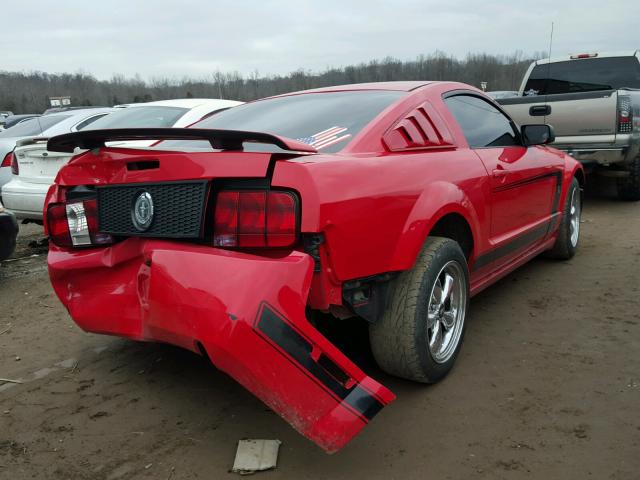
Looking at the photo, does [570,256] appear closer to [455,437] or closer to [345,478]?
[455,437]

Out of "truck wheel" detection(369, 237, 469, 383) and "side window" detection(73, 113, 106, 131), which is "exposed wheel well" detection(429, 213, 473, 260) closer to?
"truck wheel" detection(369, 237, 469, 383)

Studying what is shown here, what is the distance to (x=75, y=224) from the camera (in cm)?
256

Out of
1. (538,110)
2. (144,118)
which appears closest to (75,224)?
(144,118)

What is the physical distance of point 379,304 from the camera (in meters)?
2.41

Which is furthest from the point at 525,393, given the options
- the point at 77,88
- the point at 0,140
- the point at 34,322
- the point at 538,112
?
the point at 77,88

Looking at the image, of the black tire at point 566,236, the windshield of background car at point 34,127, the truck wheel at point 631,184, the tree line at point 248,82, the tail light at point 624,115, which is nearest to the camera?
the black tire at point 566,236

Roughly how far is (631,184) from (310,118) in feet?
19.8

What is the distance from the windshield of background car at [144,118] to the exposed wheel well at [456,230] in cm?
365

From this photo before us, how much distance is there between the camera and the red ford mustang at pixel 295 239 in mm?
1952

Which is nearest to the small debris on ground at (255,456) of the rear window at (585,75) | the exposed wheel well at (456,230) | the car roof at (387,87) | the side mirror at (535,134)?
the exposed wheel well at (456,230)

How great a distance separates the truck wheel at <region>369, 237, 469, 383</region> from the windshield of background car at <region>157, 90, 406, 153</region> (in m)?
0.68

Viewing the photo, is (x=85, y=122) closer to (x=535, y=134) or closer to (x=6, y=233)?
(x=6, y=233)

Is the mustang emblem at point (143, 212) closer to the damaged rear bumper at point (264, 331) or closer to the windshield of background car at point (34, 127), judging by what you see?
the damaged rear bumper at point (264, 331)

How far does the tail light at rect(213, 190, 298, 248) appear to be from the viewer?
204 cm
